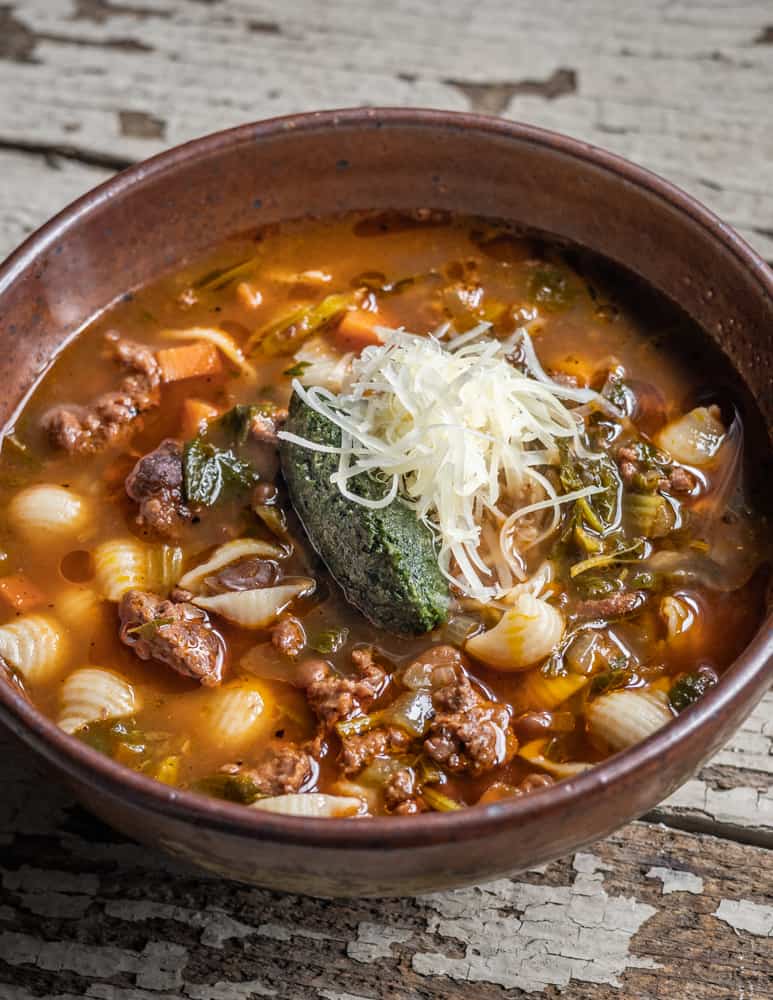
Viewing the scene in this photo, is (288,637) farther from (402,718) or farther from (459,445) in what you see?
(459,445)

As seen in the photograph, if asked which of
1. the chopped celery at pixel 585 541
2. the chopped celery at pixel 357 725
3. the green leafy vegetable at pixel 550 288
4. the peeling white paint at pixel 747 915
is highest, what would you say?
the green leafy vegetable at pixel 550 288

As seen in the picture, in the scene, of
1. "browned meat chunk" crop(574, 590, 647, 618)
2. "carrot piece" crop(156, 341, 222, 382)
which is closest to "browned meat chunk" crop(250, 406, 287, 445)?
"carrot piece" crop(156, 341, 222, 382)

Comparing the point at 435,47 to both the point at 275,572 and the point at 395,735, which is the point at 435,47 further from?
the point at 395,735

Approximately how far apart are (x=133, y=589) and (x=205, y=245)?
1225 mm

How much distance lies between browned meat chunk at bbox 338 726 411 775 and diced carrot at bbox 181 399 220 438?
3.33ft

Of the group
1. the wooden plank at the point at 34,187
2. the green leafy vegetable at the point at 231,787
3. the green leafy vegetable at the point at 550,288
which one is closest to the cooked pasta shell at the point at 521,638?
the green leafy vegetable at the point at 231,787

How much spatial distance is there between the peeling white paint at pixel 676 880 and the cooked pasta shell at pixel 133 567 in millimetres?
1387

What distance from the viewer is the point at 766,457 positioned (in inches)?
130

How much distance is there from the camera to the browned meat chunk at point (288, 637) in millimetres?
3066

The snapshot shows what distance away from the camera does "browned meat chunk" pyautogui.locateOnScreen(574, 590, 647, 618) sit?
308cm

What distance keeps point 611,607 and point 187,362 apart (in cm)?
139

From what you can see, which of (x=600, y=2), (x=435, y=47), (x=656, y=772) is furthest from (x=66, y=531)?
(x=600, y=2)

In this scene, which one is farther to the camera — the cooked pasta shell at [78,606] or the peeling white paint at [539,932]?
the cooked pasta shell at [78,606]

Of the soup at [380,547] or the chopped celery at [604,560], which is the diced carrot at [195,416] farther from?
the chopped celery at [604,560]
